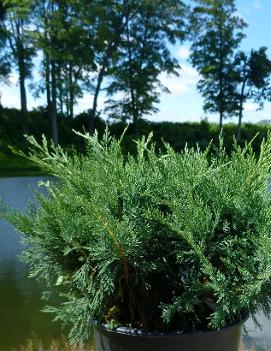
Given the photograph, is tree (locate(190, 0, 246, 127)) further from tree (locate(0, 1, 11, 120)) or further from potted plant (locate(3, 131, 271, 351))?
potted plant (locate(3, 131, 271, 351))

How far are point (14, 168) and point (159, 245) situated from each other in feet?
64.9

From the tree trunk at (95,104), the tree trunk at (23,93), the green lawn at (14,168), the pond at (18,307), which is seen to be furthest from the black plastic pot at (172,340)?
the tree trunk at (95,104)

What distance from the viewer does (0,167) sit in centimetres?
2067

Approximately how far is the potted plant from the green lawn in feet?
58.6

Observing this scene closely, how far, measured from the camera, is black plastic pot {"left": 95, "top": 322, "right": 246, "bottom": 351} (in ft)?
5.11

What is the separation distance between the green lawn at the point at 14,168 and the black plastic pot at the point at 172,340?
18.0 metres

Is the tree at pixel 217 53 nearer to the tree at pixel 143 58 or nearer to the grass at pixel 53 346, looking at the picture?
the tree at pixel 143 58

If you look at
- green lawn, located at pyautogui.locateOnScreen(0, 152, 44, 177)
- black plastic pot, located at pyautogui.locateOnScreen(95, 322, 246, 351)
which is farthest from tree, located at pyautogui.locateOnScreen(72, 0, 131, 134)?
black plastic pot, located at pyautogui.locateOnScreen(95, 322, 246, 351)

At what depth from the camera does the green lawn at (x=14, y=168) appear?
64.2 feet

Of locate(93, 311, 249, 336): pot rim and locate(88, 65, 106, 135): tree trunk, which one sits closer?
locate(93, 311, 249, 336): pot rim

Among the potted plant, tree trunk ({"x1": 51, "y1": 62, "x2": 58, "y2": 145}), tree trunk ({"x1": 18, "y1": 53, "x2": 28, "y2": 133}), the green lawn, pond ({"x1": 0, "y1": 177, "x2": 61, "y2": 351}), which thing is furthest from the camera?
tree trunk ({"x1": 18, "y1": 53, "x2": 28, "y2": 133})

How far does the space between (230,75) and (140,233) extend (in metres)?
30.6

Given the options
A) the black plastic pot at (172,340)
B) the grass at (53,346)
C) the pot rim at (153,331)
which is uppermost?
the pot rim at (153,331)

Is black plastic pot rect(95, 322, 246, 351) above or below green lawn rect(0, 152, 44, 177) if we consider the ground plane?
above
